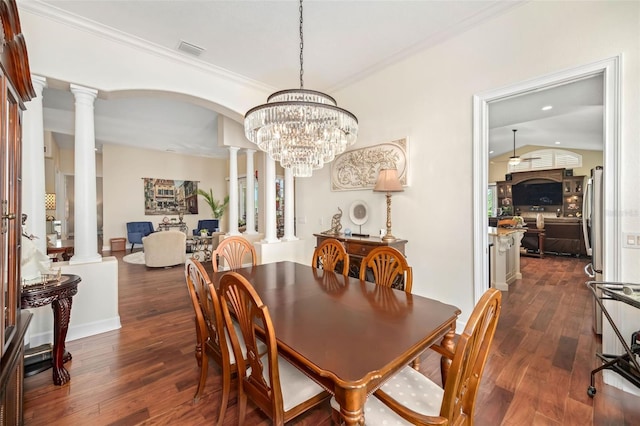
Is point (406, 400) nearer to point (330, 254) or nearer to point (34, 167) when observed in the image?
point (330, 254)

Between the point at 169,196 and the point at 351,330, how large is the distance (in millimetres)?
9373

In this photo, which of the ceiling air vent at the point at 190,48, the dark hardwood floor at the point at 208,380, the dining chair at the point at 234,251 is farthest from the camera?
the ceiling air vent at the point at 190,48

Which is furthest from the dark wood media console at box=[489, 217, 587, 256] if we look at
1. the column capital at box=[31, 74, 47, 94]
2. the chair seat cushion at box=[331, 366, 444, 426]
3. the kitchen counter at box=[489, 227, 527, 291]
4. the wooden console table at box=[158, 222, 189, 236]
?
the wooden console table at box=[158, 222, 189, 236]

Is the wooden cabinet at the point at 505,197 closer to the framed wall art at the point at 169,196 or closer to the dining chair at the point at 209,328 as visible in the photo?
the dining chair at the point at 209,328

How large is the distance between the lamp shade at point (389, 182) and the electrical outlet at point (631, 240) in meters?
1.76

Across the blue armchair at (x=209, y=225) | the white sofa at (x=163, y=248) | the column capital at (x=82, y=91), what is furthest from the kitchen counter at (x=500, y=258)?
the blue armchair at (x=209, y=225)

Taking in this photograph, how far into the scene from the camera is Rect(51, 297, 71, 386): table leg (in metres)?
1.94

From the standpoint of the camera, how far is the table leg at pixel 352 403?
2.94 feet

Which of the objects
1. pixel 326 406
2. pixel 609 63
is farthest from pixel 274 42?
pixel 326 406

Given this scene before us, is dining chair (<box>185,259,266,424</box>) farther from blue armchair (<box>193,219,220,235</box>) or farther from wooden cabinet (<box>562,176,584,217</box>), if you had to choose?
wooden cabinet (<box>562,176,584,217</box>)

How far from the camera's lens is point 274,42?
113 inches

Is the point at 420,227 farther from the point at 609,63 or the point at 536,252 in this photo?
the point at 536,252

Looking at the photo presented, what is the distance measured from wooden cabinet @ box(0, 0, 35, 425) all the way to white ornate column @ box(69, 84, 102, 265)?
4.55 feet

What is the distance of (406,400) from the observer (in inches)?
46.4
